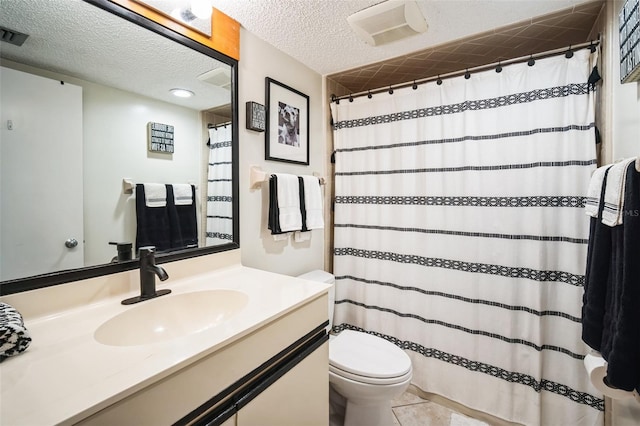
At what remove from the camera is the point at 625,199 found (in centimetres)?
84

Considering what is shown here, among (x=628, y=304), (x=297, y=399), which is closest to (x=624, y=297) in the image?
(x=628, y=304)

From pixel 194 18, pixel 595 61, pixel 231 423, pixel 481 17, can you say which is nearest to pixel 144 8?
pixel 194 18

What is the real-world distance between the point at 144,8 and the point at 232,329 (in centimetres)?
126

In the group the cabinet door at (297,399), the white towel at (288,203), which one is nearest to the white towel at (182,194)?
the white towel at (288,203)

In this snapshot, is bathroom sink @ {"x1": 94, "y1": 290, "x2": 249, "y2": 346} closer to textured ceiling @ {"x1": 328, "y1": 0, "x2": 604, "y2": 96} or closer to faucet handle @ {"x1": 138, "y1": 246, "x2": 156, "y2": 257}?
faucet handle @ {"x1": 138, "y1": 246, "x2": 156, "y2": 257}

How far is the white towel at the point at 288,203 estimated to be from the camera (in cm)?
160

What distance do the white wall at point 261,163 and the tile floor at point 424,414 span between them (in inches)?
40.4

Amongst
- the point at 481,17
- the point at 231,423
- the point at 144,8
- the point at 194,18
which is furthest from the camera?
the point at 481,17

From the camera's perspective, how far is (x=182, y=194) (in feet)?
4.10

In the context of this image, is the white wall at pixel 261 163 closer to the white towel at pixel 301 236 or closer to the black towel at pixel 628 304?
the white towel at pixel 301 236

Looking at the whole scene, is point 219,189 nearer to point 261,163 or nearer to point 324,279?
point 261,163

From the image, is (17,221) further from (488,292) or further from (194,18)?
(488,292)

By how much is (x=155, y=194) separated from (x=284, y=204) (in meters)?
0.67

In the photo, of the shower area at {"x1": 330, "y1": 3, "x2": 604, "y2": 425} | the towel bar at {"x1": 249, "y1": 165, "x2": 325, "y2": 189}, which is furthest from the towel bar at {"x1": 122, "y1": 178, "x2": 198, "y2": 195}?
the shower area at {"x1": 330, "y1": 3, "x2": 604, "y2": 425}
